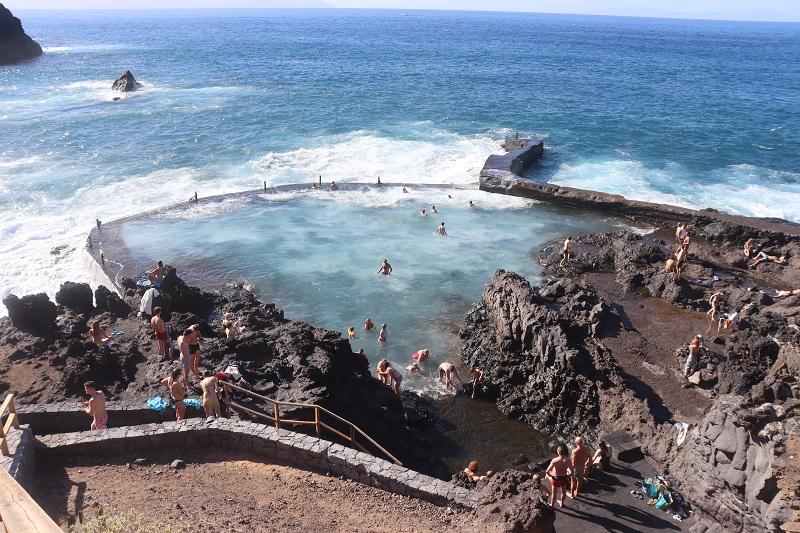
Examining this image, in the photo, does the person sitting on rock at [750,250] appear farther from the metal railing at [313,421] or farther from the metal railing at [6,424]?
the metal railing at [6,424]

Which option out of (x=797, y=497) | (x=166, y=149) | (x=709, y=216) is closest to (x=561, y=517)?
(x=797, y=497)

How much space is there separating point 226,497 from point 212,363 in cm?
570

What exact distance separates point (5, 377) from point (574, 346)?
15.0 m

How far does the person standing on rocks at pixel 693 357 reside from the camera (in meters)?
14.8

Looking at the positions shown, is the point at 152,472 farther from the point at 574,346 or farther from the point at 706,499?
the point at 574,346

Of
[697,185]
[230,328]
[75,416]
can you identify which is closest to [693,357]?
[230,328]

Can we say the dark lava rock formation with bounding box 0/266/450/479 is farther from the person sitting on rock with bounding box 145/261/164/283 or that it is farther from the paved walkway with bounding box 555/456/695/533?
the paved walkway with bounding box 555/456/695/533

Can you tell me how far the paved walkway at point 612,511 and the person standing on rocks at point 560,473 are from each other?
1.19ft

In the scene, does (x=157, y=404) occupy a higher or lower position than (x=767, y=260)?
higher

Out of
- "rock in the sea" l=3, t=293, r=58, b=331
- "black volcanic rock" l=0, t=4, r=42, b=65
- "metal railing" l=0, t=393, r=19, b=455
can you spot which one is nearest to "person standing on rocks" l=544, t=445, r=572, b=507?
"metal railing" l=0, t=393, r=19, b=455

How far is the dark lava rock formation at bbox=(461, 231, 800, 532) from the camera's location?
9.54 meters

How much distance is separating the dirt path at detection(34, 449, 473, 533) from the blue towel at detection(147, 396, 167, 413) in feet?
5.77

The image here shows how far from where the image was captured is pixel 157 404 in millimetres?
11812

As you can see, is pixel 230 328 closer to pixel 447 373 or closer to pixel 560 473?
pixel 447 373
